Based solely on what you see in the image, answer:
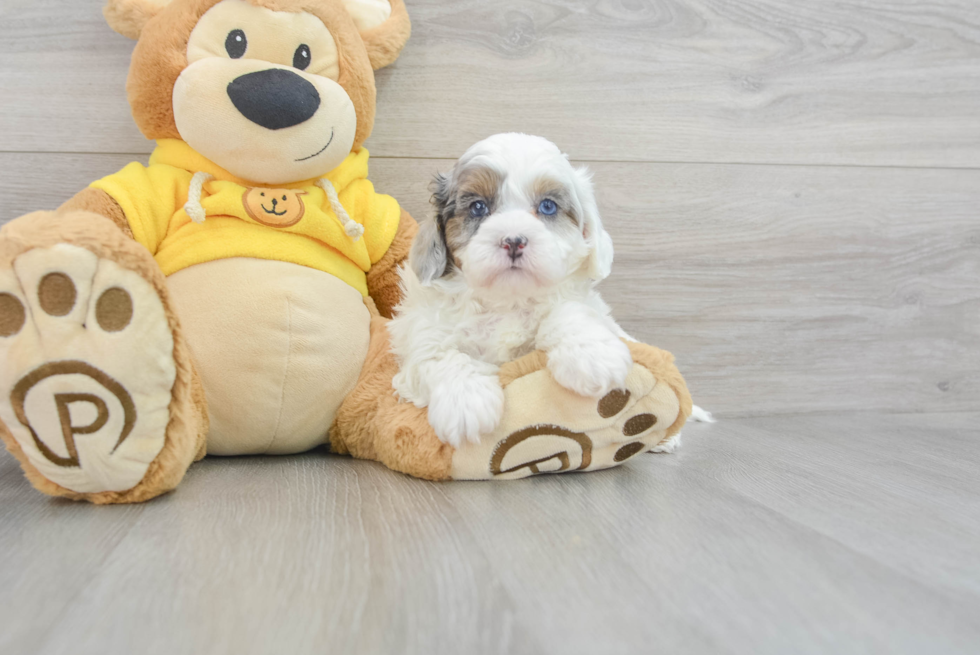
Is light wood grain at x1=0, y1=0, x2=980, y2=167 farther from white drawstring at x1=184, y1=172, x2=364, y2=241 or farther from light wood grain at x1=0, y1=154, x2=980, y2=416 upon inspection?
white drawstring at x1=184, y1=172, x2=364, y2=241

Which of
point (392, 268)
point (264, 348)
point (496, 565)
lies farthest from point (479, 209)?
point (496, 565)

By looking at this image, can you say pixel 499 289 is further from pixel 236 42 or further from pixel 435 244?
pixel 236 42

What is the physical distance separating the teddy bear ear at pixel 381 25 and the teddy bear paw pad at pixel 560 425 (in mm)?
822

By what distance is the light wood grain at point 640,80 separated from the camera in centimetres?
144

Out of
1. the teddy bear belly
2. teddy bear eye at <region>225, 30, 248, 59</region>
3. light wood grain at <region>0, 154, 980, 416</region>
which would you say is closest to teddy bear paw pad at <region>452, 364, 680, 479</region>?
the teddy bear belly

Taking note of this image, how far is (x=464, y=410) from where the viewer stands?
1.01m

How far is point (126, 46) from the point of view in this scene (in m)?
1.45

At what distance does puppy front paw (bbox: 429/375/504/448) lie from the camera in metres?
1.01

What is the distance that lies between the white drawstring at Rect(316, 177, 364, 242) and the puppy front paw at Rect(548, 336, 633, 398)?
0.51 meters

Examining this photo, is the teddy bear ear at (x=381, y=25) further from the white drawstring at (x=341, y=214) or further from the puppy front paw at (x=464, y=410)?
the puppy front paw at (x=464, y=410)

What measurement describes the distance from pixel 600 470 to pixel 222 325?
733 mm

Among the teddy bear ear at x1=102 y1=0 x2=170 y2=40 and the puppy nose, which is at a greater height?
the teddy bear ear at x1=102 y1=0 x2=170 y2=40

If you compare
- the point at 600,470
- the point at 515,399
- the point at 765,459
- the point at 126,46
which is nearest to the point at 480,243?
the point at 515,399

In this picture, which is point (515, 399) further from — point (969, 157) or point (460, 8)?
point (969, 157)
